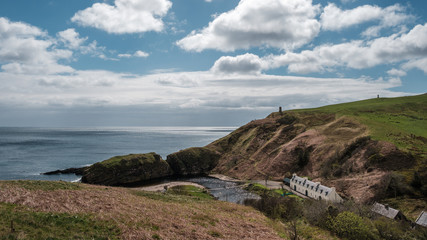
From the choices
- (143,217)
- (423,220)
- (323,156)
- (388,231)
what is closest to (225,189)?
(323,156)

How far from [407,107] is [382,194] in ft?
250

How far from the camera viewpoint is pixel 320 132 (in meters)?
86.3

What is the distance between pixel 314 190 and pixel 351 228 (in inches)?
1310

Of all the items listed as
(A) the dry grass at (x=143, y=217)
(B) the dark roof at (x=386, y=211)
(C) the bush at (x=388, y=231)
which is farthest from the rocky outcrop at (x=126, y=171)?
(C) the bush at (x=388, y=231)

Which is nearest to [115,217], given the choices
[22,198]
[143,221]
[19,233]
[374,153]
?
[143,221]

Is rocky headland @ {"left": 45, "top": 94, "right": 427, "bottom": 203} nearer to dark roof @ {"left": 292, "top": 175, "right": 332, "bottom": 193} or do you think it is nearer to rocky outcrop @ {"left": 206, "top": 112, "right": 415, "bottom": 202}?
rocky outcrop @ {"left": 206, "top": 112, "right": 415, "bottom": 202}

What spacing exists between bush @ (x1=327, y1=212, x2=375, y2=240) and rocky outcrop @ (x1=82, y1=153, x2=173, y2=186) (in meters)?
67.1

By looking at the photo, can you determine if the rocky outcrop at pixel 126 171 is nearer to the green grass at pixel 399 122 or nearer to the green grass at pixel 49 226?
the green grass at pixel 49 226

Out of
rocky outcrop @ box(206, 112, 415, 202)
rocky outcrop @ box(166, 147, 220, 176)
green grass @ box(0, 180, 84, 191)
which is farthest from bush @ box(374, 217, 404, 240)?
rocky outcrop @ box(166, 147, 220, 176)

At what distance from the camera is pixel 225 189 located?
72.7 metres

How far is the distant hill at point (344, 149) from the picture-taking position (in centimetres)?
5312

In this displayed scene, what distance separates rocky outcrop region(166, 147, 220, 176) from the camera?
9931 centimetres

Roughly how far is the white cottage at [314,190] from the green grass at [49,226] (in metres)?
45.8

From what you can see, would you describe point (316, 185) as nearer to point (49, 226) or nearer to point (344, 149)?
point (344, 149)
